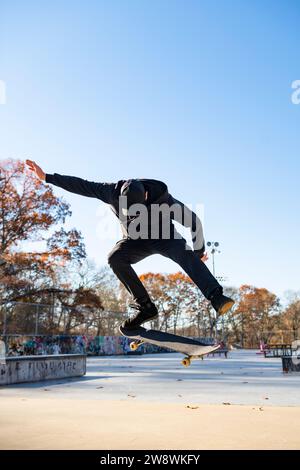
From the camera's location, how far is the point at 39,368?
14.9 metres

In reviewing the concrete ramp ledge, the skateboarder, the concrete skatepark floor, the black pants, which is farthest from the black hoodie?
the concrete ramp ledge

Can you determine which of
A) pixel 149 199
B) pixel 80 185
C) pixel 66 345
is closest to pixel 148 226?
pixel 149 199

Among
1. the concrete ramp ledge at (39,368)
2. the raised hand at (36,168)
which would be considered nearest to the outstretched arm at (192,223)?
the raised hand at (36,168)

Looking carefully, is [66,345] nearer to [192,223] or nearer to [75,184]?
[75,184]

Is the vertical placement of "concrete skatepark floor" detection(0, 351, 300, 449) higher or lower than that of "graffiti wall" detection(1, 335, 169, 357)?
higher

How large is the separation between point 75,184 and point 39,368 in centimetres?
1129

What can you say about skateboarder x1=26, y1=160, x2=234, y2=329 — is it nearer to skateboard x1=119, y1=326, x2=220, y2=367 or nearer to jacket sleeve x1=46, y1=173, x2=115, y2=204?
jacket sleeve x1=46, y1=173, x2=115, y2=204

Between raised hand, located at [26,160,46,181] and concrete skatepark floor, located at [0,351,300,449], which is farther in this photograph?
raised hand, located at [26,160,46,181]

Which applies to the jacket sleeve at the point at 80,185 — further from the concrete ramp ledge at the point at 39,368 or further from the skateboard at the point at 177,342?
the concrete ramp ledge at the point at 39,368

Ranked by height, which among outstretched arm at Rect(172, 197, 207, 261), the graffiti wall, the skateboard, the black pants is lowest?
the graffiti wall

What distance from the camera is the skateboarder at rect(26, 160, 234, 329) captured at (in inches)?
192

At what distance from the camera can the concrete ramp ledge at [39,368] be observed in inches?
532

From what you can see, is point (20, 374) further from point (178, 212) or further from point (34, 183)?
point (34, 183)
